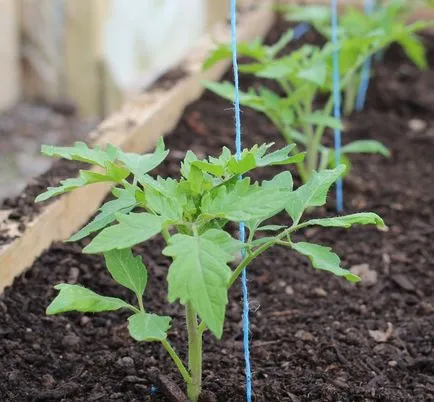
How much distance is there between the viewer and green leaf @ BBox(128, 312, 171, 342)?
5.24 ft

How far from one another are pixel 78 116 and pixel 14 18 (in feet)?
1.94

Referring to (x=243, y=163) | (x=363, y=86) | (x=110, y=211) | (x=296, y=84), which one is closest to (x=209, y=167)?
(x=243, y=163)

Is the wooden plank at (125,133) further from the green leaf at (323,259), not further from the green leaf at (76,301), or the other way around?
the green leaf at (323,259)

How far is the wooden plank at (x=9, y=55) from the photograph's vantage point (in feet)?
14.5

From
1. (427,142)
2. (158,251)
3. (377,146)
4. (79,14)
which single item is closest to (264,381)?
(158,251)

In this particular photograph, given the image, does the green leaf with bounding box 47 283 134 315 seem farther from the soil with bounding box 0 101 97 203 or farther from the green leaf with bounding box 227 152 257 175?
the soil with bounding box 0 101 97 203

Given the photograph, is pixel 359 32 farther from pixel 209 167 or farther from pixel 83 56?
pixel 209 167

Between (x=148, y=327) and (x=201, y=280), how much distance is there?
0.23m

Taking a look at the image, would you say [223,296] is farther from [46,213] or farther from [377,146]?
[377,146]

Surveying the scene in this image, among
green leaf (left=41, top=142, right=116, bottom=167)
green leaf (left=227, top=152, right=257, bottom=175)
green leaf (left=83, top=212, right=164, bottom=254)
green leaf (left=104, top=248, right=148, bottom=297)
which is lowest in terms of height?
green leaf (left=83, top=212, right=164, bottom=254)

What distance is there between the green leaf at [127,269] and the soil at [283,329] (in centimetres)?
25

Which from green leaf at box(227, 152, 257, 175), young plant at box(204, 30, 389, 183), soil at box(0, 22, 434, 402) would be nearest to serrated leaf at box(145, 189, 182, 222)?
green leaf at box(227, 152, 257, 175)

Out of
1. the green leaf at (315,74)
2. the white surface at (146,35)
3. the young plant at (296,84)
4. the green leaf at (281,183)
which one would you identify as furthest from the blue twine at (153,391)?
the white surface at (146,35)

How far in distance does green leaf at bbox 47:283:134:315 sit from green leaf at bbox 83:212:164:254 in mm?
→ 148
